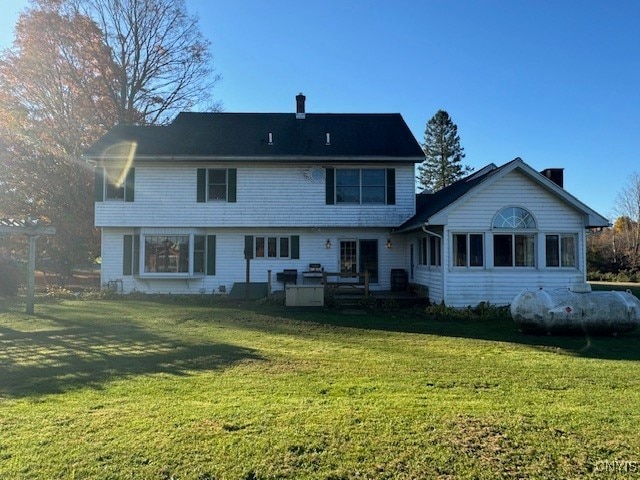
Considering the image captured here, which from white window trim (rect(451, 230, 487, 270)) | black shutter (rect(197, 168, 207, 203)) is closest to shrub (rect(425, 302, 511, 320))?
white window trim (rect(451, 230, 487, 270))

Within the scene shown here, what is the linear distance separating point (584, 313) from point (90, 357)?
33.6ft

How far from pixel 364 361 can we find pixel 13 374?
A: 5.16 meters

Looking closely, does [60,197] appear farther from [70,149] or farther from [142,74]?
[142,74]

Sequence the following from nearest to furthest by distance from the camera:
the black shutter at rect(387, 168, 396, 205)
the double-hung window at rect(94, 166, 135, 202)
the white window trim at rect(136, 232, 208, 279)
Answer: the white window trim at rect(136, 232, 208, 279) < the double-hung window at rect(94, 166, 135, 202) < the black shutter at rect(387, 168, 396, 205)

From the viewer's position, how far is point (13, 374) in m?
6.43

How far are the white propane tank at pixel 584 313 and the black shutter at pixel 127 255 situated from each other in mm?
14255

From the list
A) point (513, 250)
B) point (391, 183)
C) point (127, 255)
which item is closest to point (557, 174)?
point (513, 250)

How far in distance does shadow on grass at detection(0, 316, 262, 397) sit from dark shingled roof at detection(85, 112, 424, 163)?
927 cm

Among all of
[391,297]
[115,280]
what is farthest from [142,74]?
[391,297]

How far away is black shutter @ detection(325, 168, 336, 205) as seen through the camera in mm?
17562

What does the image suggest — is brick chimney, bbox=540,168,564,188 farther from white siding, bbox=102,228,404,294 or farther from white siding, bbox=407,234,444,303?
white siding, bbox=102,228,404,294

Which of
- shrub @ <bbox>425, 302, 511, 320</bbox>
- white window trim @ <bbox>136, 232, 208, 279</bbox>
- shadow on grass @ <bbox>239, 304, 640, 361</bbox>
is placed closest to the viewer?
shadow on grass @ <bbox>239, 304, 640, 361</bbox>

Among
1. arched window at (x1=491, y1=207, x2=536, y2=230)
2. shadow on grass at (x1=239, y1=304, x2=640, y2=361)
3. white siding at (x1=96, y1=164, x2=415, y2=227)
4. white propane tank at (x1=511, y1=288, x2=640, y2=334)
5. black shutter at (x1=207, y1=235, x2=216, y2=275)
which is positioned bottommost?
shadow on grass at (x1=239, y1=304, x2=640, y2=361)

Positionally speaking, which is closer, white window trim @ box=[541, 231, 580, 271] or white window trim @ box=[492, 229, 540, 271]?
white window trim @ box=[492, 229, 540, 271]
